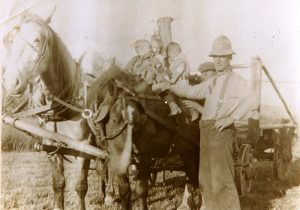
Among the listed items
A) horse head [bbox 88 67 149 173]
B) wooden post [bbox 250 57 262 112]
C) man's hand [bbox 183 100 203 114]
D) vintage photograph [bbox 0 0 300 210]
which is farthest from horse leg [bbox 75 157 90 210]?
wooden post [bbox 250 57 262 112]

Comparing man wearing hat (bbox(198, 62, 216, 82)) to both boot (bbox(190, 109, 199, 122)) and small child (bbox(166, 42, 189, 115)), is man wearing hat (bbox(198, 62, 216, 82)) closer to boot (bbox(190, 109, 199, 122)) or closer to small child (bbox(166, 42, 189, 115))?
small child (bbox(166, 42, 189, 115))

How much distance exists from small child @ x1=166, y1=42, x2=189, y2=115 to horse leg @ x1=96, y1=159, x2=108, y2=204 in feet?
1.68

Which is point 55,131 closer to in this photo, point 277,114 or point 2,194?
point 2,194

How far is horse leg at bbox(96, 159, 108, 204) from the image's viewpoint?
2.53 meters

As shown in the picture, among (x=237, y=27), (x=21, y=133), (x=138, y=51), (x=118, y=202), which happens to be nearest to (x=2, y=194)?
(x=21, y=133)

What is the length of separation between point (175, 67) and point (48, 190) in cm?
108

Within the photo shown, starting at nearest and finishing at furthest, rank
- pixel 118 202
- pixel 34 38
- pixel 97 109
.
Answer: pixel 34 38, pixel 97 109, pixel 118 202

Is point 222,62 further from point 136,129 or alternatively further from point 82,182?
point 82,182

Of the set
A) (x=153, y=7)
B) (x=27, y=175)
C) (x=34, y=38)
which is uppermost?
(x=153, y=7)

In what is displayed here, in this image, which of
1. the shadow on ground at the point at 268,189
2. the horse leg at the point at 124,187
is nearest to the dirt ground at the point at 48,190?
the shadow on ground at the point at 268,189

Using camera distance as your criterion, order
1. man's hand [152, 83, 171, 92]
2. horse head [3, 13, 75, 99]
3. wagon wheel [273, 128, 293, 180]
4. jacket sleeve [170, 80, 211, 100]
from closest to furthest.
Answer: horse head [3, 13, 75, 99] → jacket sleeve [170, 80, 211, 100] → man's hand [152, 83, 171, 92] → wagon wheel [273, 128, 293, 180]

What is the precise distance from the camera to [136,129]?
8.18 feet

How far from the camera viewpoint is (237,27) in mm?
A: 2607

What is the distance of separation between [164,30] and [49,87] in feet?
2.42
